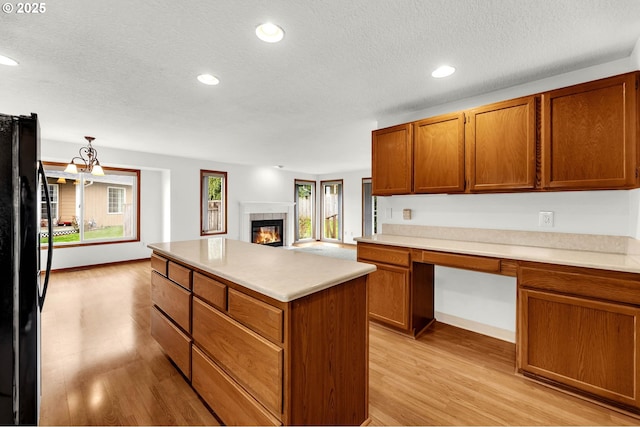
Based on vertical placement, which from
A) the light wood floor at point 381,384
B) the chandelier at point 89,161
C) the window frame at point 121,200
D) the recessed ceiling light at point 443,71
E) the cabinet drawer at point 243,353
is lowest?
the light wood floor at point 381,384

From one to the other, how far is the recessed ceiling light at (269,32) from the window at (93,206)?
5.46 meters

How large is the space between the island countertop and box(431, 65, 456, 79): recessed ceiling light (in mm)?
1730

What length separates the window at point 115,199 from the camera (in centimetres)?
577

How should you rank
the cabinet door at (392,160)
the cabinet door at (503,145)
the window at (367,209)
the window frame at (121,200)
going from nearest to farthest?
the cabinet door at (503,145)
the cabinet door at (392,160)
the window frame at (121,200)
the window at (367,209)

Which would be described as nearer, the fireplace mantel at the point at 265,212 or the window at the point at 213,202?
the window at the point at 213,202

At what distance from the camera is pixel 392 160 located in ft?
9.72

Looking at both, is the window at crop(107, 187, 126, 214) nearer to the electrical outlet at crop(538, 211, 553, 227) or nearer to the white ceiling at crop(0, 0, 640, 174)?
the white ceiling at crop(0, 0, 640, 174)

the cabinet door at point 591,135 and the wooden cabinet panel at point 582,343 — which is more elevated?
the cabinet door at point 591,135

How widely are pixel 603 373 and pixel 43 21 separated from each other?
4070 millimetres

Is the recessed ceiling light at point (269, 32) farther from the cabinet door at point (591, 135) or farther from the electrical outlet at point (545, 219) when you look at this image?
the electrical outlet at point (545, 219)

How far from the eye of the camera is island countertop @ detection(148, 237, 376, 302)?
124cm

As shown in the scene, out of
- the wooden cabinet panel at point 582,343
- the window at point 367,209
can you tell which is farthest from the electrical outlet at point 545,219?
the window at point 367,209

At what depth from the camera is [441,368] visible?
214 cm

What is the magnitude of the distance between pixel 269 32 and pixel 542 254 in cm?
247
